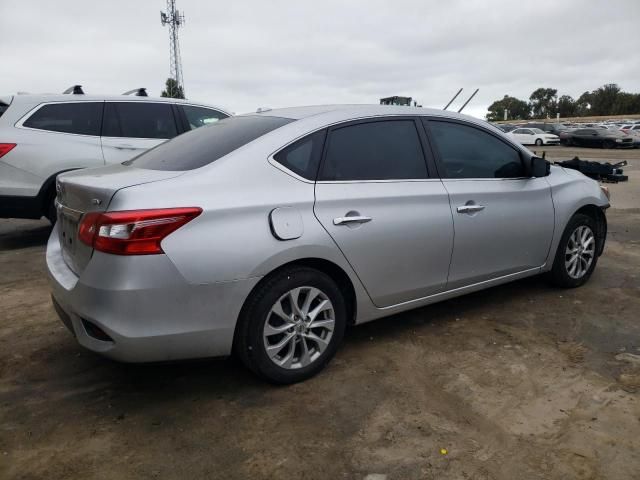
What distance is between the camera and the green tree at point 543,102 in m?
98.9

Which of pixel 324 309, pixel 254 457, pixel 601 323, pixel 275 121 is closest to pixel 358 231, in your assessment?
pixel 324 309

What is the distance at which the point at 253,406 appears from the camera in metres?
2.90

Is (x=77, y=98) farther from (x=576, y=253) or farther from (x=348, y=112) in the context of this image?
(x=576, y=253)

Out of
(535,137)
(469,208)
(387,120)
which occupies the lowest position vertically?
(535,137)

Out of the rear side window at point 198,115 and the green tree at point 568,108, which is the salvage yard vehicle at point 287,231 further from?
the green tree at point 568,108

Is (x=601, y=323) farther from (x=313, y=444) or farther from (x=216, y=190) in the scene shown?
(x=216, y=190)

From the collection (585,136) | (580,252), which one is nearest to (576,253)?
(580,252)

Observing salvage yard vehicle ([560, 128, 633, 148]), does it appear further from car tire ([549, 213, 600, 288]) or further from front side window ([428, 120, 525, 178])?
front side window ([428, 120, 525, 178])

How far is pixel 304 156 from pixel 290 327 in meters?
0.97

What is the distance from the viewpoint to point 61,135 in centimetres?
618

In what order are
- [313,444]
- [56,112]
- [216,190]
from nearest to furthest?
1. [313,444]
2. [216,190]
3. [56,112]

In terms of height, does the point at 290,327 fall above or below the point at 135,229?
below

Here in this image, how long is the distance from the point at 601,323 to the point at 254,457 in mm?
2831

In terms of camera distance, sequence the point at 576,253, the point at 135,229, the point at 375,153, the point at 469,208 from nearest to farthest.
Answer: the point at 135,229
the point at 375,153
the point at 469,208
the point at 576,253
